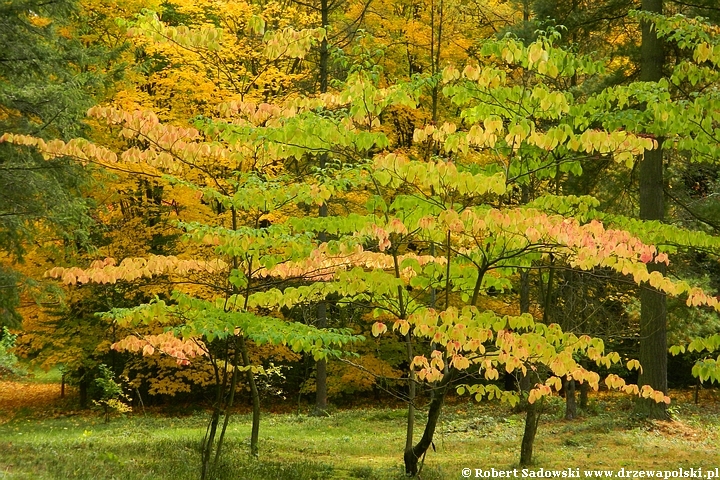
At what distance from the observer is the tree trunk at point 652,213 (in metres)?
12.1

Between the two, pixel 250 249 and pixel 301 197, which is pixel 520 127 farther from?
pixel 250 249

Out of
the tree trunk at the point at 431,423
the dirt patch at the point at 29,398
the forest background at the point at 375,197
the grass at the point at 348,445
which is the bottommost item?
the dirt patch at the point at 29,398

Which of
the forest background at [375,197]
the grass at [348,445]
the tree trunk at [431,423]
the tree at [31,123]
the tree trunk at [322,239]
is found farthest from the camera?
the tree trunk at [322,239]

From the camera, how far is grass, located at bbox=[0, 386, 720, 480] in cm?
733

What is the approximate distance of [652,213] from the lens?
12.2 m

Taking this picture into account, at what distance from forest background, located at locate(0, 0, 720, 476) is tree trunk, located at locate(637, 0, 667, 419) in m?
0.04

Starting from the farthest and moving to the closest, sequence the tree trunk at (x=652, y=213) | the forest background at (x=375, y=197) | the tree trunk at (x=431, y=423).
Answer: the tree trunk at (x=652, y=213) → the tree trunk at (x=431, y=423) → the forest background at (x=375, y=197)

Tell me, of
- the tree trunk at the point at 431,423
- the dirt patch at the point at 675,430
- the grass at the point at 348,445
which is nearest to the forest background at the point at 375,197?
the tree trunk at the point at 431,423

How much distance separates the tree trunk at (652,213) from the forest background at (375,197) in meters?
0.04

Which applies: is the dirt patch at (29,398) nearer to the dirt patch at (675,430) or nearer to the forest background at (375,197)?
the forest background at (375,197)

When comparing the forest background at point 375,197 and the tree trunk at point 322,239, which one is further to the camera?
the tree trunk at point 322,239

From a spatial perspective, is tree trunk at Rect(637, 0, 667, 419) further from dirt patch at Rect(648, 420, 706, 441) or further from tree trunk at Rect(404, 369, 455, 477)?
tree trunk at Rect(404, 369, 455, 477)

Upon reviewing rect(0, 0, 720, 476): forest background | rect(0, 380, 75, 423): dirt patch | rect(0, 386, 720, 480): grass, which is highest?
rect(0, 0, 720, 476): forest background

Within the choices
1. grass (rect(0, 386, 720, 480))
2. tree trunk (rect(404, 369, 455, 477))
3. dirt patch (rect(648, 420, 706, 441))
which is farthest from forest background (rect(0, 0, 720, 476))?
dirt patch (rect(648, 420, 706, 441))
